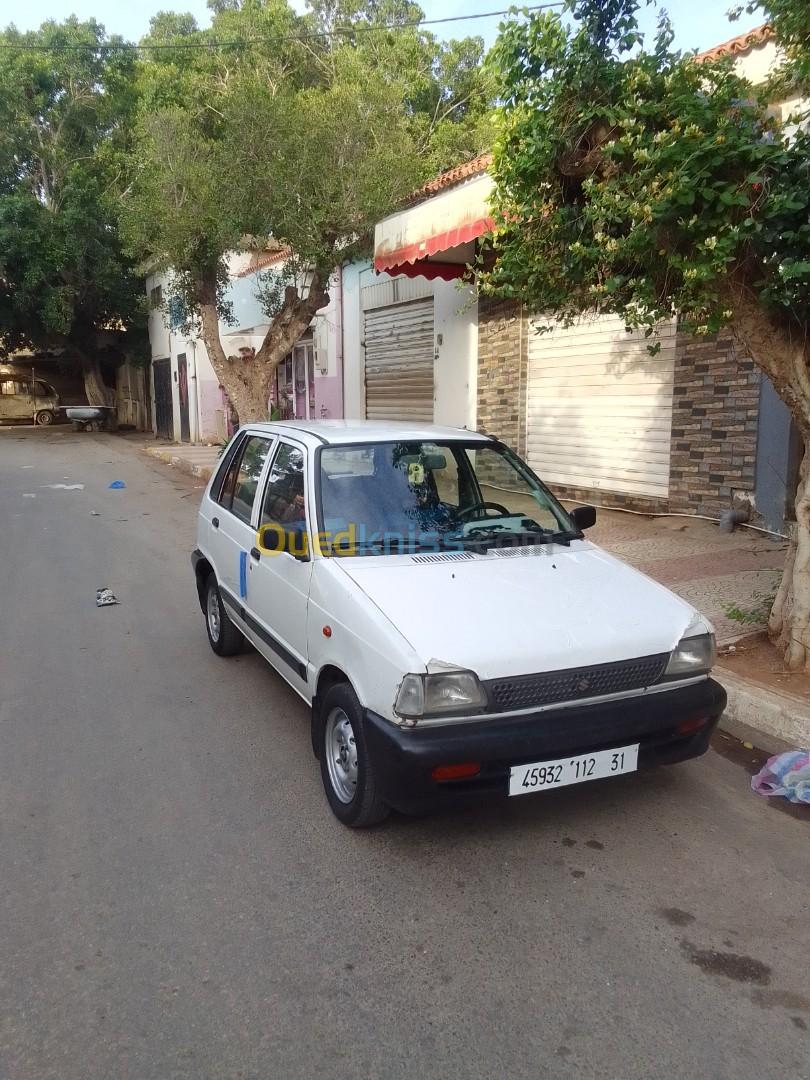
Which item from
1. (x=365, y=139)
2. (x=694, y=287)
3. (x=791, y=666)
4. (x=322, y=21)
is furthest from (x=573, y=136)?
(x=322, y=21)

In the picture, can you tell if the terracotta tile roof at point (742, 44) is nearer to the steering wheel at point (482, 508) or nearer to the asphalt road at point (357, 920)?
the steering wheel at point (482, 508)

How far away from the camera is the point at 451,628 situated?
3238 mm

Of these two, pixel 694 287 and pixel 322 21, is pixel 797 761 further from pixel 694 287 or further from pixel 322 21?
pixel 322 21

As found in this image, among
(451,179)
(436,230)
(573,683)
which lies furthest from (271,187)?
(573,683)

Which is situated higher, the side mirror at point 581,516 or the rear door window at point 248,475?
the rear door window at point 248,475

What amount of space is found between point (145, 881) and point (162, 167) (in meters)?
12.5

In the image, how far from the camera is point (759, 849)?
3.42m

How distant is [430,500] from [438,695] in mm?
1478

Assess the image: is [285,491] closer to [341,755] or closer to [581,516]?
[341,755]

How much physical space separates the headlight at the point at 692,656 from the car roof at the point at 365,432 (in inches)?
69.0

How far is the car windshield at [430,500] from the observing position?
4008mm

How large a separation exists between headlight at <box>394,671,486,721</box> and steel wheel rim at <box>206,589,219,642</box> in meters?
2.98

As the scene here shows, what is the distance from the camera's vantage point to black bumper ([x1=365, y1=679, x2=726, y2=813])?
3033 mm

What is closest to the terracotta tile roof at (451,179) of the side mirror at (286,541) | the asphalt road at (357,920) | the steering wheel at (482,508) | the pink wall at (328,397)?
the pink wall at (328,397)
